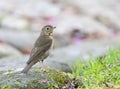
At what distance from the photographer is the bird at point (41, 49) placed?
8.22 metres

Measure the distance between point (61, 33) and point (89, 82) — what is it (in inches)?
502

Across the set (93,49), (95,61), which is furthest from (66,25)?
(95,61)

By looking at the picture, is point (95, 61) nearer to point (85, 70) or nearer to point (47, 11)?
point (85, 70)

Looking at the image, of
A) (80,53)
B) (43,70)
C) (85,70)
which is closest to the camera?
(43,70)

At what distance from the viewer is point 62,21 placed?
2338 centimetres

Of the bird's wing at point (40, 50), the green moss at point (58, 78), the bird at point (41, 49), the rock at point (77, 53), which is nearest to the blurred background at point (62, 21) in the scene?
the rock at point (77, 53)

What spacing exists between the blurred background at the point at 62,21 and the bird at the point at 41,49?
26.2ft

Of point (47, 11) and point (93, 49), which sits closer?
point (93, 49)

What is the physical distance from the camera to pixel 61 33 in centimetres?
2114

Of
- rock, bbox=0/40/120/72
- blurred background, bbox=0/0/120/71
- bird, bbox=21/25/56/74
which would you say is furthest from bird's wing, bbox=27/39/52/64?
blurred background, bbox=0/0/120/71

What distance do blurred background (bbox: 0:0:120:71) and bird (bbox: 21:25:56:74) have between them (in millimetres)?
7986

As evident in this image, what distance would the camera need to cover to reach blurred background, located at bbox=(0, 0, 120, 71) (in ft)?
63.1

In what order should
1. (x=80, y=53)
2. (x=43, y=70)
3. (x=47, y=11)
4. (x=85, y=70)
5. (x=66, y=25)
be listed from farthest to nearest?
(x=47, y=11), (x=66, y=25), (x=80, y=53), (x=85, y=70), (x=43, y=70)

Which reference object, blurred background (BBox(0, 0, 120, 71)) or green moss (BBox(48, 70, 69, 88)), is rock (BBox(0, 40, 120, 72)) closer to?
blurred background (BBox(0, 0, 120, 71))
